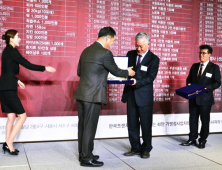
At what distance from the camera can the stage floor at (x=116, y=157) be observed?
3043 millimetres

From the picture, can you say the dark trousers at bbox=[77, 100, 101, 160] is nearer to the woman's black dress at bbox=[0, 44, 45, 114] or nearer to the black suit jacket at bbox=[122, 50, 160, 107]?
the black suit jacket at bbox=[122, 50, 160, 107]

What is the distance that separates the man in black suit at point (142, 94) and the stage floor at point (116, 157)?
0.23m

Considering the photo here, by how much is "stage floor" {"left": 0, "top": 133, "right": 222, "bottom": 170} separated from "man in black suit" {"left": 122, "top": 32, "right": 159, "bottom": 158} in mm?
226

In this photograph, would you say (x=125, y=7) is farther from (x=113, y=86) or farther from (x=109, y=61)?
(x=109, y=61)

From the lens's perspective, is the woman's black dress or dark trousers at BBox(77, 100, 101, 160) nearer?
dark trousers at BBox(77, 100, 101, 160)

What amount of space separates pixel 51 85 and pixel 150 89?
1.72 m

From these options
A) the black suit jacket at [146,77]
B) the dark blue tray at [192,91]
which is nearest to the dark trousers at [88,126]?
the black suit jacket at [146,77]

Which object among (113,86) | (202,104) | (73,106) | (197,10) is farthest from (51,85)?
(197,10)

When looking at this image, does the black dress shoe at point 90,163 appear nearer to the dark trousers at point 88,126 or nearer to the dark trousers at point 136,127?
the dark trousers at point 88,126

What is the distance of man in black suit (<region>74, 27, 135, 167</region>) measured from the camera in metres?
2.93

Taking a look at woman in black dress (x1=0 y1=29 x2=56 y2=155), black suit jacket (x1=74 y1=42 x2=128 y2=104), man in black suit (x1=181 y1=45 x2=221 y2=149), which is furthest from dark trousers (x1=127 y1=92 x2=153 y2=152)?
woman in black dress (x1=0 y1=29 x2=56 y2=155)

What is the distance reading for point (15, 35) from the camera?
3480mm

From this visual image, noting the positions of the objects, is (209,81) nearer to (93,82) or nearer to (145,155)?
(145,155)

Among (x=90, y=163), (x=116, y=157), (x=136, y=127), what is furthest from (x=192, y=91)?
(x=90, y=163)
